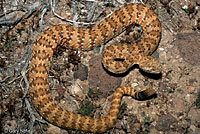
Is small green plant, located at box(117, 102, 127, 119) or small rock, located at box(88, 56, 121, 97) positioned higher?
small rock, located at box(88, 56, 121, 97)

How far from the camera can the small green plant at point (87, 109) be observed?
27.0 feet

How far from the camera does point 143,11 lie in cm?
1013

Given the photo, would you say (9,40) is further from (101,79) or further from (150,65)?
(150,65)

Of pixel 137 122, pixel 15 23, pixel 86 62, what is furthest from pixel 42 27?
pixel 137 122

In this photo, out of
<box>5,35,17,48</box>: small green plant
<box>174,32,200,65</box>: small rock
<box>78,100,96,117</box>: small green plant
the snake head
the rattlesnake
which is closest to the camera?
the rattlesnake

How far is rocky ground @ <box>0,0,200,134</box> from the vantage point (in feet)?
27.3

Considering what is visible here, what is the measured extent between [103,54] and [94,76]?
0.78 metres

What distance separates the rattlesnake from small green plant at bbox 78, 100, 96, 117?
0.25 metres

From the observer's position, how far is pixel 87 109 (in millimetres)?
8266

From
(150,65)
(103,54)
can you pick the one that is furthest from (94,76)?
(150,65)

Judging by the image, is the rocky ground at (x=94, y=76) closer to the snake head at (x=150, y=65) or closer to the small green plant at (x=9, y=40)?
the small green plant at (x=9, y=40)

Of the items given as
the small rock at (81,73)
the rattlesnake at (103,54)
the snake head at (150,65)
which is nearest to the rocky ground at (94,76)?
the small rock at (81,73)

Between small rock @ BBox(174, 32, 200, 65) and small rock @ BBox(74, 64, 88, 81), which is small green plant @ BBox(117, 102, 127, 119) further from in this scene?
small rock @ BBox(174, 32, 200, 65)

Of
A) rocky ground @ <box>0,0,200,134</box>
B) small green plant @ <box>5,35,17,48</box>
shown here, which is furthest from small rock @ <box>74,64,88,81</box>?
small green plant @ <box>5,35,17,48</box>
